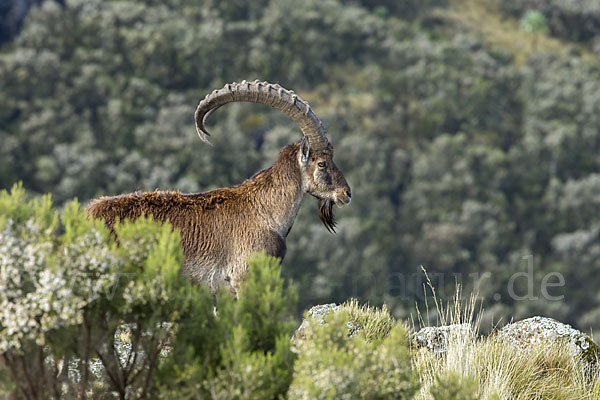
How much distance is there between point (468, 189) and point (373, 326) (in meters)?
90.2

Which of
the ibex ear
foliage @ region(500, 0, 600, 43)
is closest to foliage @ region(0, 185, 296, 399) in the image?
the ibex ear

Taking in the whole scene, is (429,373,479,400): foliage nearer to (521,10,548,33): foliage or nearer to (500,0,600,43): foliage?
(521,10,548,33): foliage

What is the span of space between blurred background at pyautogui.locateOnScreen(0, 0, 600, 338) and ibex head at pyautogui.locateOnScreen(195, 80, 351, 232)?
64257mm

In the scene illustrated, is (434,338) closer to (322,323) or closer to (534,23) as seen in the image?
(322,323)

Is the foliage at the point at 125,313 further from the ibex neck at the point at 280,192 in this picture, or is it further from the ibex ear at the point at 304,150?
the ibex ear at the point at 304,150

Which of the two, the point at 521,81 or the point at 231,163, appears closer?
the point at 231,163

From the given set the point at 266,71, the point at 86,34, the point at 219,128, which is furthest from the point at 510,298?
the point at 86,34

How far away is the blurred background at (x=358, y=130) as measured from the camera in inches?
3275

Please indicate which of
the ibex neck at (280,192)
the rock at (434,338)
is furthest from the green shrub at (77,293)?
the rock at (434,338)

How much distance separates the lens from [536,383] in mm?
8508

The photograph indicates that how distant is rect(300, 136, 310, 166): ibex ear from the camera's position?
28.8ft

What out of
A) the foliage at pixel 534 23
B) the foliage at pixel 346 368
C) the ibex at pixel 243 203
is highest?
the foliage at pixel 534 23

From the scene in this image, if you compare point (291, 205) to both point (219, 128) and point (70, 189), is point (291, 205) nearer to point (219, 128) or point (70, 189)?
point (70, 189)

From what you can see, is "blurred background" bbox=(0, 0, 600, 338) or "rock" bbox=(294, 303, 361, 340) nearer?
"rock" bbox=(294, 303, 361, 340)
